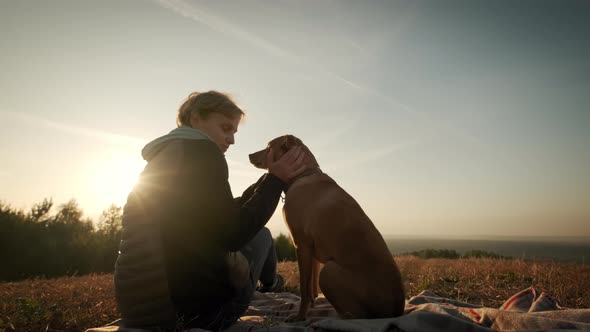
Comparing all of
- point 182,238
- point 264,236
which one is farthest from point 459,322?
point 182,238

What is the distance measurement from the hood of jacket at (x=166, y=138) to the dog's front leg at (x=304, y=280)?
59.6 inches

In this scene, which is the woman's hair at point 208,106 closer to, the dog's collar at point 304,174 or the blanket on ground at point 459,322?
the dog's collar at point 304,174

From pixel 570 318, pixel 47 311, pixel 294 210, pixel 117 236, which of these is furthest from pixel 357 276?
pixel 117 236

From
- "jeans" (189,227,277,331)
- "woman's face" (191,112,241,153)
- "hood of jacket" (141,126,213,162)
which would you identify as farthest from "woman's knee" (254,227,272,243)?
"hood of jacket" (141,126,213,162)

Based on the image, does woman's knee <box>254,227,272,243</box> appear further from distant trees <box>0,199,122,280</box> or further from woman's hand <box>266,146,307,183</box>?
distant trees <box>0,199,122,280</box>

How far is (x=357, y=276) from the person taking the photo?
2.79m

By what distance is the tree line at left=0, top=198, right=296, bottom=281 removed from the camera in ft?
56.0

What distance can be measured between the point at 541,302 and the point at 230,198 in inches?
116

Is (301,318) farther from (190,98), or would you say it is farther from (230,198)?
(190,98)

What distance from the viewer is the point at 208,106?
3.17m

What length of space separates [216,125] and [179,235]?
1299mm

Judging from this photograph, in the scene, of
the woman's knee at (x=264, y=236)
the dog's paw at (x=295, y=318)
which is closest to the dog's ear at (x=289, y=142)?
the woman's knee at (x=264, y=236)

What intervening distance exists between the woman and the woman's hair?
652 millimetres

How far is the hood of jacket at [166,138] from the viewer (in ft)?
8.23
